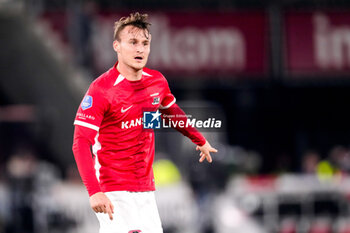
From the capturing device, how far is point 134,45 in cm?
492

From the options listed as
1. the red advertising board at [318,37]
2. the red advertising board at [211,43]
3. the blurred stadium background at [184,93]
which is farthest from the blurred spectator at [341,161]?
the red advertising board at [211,43]

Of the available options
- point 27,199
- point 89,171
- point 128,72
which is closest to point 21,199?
point 27,199

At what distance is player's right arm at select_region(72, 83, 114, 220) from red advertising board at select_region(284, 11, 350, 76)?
1467 cm

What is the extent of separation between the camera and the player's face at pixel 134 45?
491cm

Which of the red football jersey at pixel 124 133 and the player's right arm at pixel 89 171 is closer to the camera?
Answer: the player's right arm at pixel 89 171

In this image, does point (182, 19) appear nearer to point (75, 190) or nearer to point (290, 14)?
point (290, 14)

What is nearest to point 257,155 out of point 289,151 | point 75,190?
point 289,151

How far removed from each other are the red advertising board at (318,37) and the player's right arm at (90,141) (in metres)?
14.7

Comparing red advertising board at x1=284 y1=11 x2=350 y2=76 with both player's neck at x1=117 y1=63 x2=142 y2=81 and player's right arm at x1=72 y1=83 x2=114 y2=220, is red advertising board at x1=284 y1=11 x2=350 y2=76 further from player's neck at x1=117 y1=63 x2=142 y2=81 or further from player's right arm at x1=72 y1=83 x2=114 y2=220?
player's right arm at x1=72 y1=83 x2=114 y2=220

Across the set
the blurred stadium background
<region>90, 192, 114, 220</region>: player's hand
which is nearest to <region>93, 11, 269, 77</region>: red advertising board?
the blurred stadium background

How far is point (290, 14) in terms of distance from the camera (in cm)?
1909

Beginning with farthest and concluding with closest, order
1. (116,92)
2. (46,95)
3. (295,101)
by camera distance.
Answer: (295,101)
(46,95)
(116,92)

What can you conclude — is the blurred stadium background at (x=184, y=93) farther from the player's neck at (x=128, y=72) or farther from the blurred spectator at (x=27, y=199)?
the player's neck at (x=128, y=72)

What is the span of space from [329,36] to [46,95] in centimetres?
Result: 724
